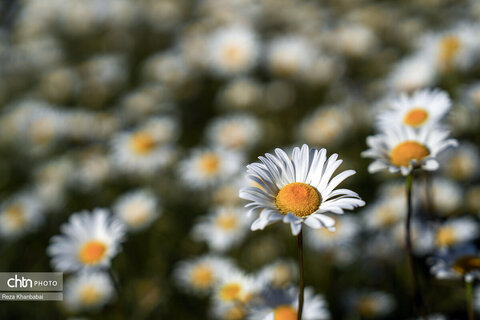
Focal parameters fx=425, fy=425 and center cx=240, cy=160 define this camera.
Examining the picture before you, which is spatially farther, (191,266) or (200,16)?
(200,16)

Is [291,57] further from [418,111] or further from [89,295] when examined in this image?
[89,295]

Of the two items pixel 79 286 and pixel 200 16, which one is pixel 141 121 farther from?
pixel 200 16

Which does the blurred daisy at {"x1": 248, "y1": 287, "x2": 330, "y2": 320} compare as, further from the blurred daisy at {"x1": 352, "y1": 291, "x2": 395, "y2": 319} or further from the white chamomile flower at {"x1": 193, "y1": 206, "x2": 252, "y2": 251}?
the white chamomile flower at {"x1": 193, "y1": 206, "x2": 252, "y2": 251}

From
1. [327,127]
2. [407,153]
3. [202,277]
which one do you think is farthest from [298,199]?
[327,127]

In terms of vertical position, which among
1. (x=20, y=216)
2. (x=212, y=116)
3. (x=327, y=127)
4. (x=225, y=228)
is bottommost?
(x=225, y=228)

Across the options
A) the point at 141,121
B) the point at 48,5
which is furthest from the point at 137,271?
the point at 48,5

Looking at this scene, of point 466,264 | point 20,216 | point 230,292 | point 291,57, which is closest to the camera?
point 466,264

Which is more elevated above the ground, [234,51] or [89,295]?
[234,51]
